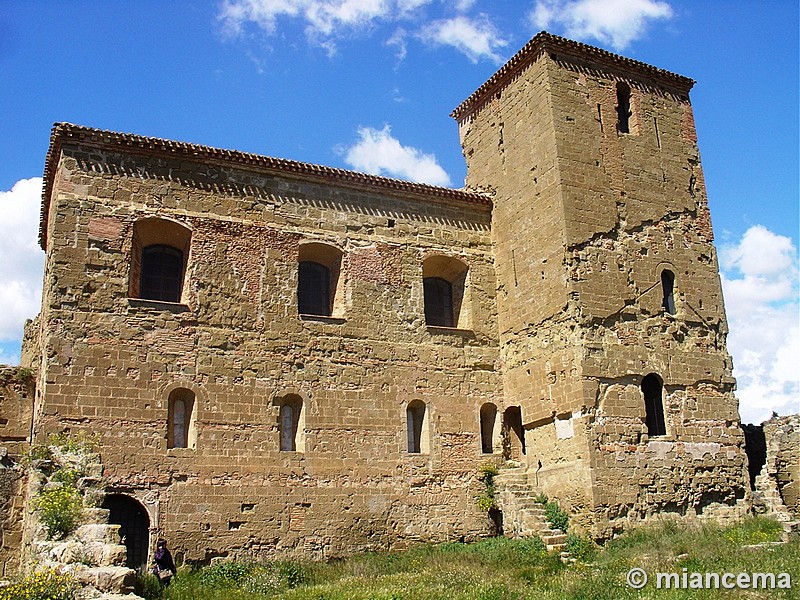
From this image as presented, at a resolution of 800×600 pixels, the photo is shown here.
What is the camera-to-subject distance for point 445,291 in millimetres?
20562

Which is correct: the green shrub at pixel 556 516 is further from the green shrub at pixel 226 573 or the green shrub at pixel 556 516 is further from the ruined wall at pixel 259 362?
the green shrub at pixel 226 573

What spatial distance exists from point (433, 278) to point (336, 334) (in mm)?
3620

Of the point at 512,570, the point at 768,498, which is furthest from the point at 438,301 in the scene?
the point at 768,498

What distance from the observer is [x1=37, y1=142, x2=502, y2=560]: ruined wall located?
51.3ft

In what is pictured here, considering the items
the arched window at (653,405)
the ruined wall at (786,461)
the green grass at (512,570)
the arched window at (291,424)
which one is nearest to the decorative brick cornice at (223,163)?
the arched window at (291,424)

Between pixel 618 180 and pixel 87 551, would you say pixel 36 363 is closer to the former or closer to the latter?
pixel 87 551

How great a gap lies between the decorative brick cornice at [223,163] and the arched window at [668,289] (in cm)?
Result: 461

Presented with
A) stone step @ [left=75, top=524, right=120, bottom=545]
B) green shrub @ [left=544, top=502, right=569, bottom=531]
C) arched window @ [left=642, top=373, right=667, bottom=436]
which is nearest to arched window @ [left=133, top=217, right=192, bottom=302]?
stone step @ [left=75, top=524, right=120, bottom=545]

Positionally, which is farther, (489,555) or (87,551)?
(489,555)

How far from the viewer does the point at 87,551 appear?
42.0 ft

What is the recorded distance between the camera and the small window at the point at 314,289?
18750 millimetres

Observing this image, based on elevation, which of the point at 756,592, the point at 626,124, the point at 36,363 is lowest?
the point at 756,592

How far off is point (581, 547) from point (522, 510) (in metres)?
1.66

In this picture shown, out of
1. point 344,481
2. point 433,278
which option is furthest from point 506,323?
point 344,481
